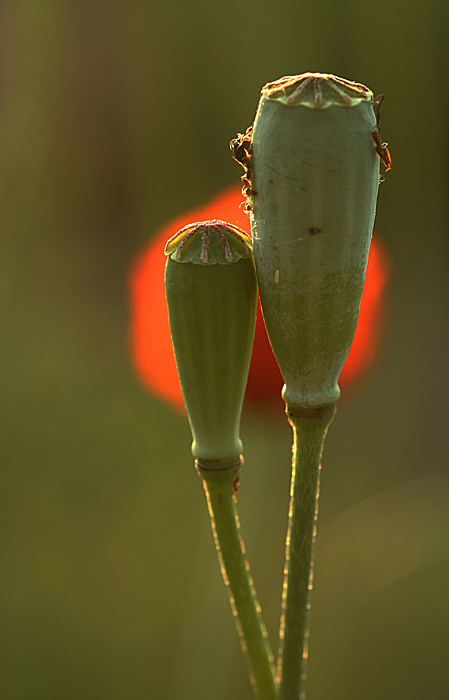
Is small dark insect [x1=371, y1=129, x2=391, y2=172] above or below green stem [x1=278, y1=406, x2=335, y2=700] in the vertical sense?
above

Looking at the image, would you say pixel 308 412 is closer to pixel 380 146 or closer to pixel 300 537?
pixel 300 537

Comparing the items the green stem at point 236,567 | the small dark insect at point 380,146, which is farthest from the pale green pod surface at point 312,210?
the green stem at point 236,567

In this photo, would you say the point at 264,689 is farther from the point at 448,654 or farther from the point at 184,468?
the point at 184,468

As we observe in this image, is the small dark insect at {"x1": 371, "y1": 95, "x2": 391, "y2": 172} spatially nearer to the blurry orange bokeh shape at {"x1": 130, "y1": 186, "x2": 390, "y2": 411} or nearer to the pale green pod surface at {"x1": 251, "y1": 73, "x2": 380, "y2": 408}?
the pale green pod surface at {"x1": 251, "y1": 73, "x2": 380, "y2": 408}

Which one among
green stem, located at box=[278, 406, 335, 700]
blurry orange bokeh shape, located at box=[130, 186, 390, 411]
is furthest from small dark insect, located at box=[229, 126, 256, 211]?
blurry orange bokeh shape, located at box=[130, 186, 390, 411]

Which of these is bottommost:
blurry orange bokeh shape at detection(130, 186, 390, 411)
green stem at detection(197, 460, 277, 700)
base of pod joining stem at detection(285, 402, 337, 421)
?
blurry orange bokeh shape at detection(130, 186, 390, 411)

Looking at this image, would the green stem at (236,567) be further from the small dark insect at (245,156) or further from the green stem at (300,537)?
the small dark insect at (245,156)
